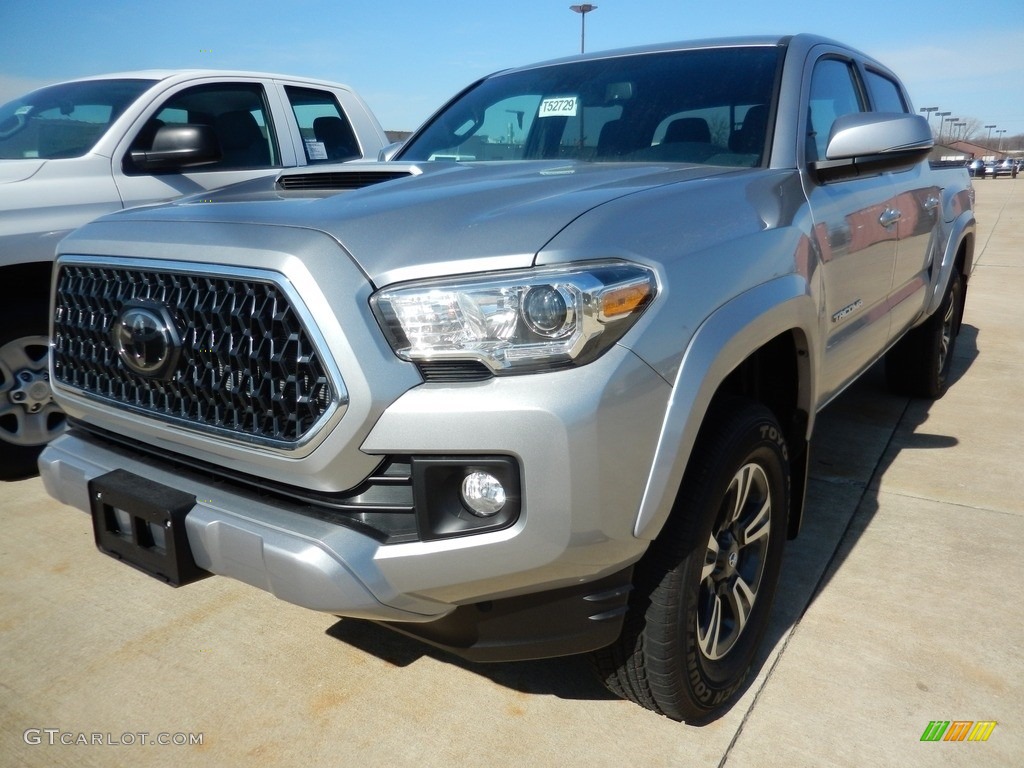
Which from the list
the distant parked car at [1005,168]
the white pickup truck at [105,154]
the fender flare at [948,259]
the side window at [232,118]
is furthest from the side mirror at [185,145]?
the distant parked car at [1005,168]

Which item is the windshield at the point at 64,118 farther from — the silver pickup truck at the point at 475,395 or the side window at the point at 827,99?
the side window at the point at 827,99

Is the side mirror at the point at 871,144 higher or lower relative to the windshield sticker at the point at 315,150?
higher

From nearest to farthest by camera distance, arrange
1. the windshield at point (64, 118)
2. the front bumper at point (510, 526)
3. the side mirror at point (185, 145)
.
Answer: the front bumper at point (510, 526), the side mirror at point (185, 145), the windshield at point (64, 118)

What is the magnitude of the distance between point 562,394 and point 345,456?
46cm

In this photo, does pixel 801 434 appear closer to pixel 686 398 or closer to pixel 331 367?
pixel 686 398

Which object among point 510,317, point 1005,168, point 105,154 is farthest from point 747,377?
point 1005,168

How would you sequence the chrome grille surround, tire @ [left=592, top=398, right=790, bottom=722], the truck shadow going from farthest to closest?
the truck shadow, tire @ [left=592, top=398, right=790, bottom=722], the chrome grille surround

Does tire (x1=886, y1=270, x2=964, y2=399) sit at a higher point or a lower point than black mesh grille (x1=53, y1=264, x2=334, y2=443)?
lower

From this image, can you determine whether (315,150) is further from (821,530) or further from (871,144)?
(821,530)

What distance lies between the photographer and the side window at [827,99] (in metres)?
2.91

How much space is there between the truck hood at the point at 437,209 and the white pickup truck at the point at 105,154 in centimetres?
172

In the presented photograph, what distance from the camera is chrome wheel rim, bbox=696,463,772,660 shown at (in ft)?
7.07

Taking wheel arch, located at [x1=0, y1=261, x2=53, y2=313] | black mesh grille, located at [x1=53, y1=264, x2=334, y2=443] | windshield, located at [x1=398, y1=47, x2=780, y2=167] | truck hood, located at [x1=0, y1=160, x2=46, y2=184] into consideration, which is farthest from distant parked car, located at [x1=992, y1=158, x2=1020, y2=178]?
black mesh grille, located at [x1=53, y1=264, x2=334, y2=443]

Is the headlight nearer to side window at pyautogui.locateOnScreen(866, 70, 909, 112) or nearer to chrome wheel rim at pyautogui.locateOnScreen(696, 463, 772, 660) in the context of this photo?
chrome wheel rim at pyautogui.locateOnScreen(696, 463, 772, 660)
